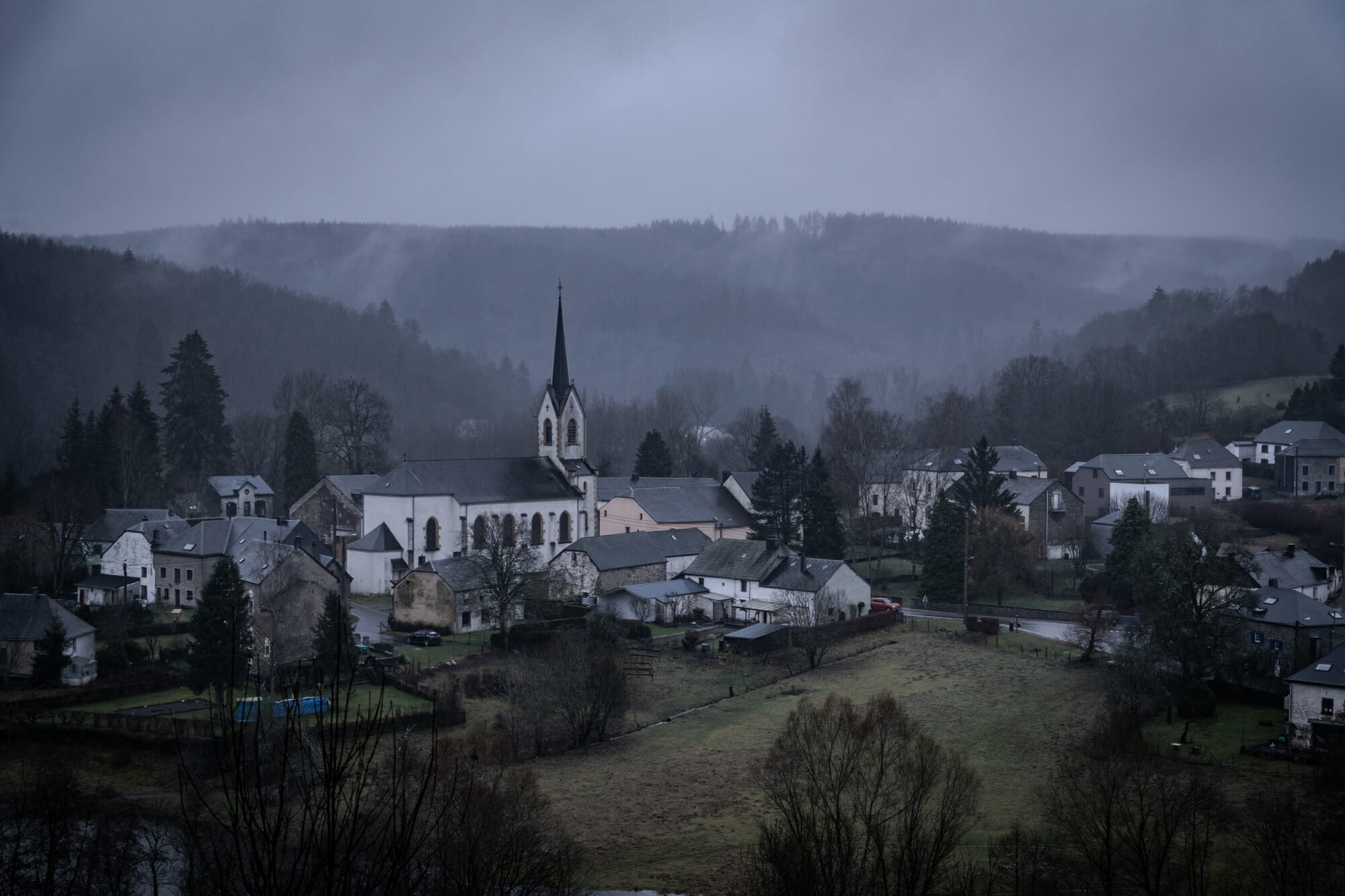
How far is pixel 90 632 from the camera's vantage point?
3681 cm

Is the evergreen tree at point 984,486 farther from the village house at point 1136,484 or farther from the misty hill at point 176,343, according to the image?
the misty hill at point 176,343

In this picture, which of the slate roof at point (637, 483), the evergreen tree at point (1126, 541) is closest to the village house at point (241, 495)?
the slate roof at point (637, 483)

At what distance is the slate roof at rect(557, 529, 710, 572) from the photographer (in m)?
50.8

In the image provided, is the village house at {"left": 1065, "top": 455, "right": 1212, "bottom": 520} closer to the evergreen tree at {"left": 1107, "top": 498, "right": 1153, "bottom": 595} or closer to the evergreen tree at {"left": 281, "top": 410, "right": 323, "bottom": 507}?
the evergreen tree at {"left": 1107, "top": 498, "right": 1153, "bottom": 595}

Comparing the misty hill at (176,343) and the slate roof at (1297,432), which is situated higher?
the misty hill at (176,343)

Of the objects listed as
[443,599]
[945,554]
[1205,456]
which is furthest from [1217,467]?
[443,599]

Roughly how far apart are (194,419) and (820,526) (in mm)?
45335

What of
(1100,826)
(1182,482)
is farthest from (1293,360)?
(1100,826)

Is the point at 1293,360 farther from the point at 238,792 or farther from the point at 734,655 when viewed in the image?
the point at 238,792

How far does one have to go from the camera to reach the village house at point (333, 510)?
6150 centimetres

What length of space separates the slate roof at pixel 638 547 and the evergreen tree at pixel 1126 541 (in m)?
19.1

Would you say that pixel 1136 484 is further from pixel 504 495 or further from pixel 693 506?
pixel 504 495

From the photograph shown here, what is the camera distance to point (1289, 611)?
119 ft

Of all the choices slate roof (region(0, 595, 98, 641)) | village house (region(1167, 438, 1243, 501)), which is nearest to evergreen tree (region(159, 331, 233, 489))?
slate roof (region(0, 595, 98, 641))
